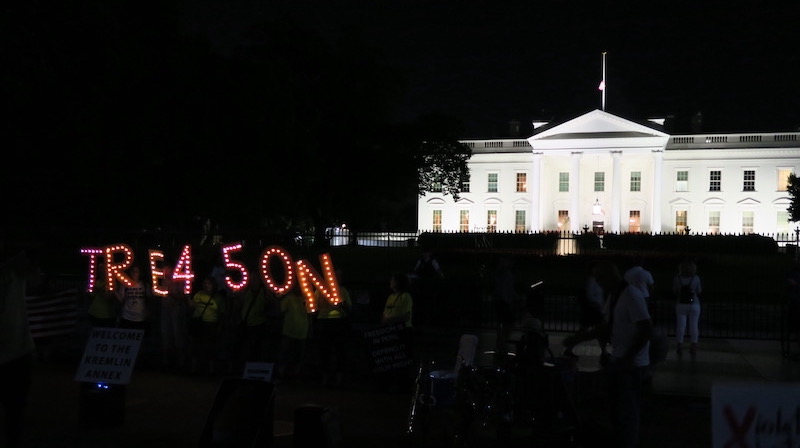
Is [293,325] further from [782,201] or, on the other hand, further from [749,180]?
[749,180]

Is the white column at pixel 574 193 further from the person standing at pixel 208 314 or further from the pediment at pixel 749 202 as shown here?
the person standing at pixel 208 314

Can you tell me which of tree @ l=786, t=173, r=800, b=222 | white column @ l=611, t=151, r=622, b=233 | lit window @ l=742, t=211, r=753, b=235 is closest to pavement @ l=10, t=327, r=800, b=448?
tree @ l=786, t=173, r=800, b=222

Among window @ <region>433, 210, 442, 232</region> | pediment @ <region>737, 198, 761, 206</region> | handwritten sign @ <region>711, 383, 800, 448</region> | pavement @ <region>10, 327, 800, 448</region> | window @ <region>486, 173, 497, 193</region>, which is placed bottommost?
pavement @ <region>10, 327, 800, 448</region>

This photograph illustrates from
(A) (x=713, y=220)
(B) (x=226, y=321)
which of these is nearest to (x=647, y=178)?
(A) (x=713, y=220)

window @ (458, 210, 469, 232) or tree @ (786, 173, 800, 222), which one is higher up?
tree @ (786, 173, 800, 222)

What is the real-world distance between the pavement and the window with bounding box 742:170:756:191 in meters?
57.0

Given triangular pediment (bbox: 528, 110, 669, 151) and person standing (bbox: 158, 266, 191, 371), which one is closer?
person standing (bbox: 158, 266, 191, 371)

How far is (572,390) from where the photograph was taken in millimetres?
9680

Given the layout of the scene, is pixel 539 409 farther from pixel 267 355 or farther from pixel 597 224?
pixel 597 224

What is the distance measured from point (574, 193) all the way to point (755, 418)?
64557 mm

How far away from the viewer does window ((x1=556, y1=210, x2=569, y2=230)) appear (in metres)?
69.5

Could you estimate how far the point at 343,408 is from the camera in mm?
10242

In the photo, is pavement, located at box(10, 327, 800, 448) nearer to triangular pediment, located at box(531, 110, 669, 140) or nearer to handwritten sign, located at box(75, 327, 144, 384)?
handwritten sign, located at box(75, 327, 144, 384)

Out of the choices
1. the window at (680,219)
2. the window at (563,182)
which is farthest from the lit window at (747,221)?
the window at (563,182)
